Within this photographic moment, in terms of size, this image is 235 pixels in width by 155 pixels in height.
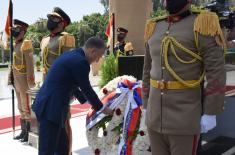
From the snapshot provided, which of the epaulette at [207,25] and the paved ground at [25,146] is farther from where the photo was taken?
the paved ground at [25,146]

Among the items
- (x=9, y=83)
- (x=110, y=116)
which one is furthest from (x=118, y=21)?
(x=110, y=116)

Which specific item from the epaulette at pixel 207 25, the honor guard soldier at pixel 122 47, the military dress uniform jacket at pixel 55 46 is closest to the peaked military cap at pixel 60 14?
the military dress uniform jacket at pixel 55 46

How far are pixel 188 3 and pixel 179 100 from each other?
0.62 meters

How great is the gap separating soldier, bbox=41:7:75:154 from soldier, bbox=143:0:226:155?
2.44 meters

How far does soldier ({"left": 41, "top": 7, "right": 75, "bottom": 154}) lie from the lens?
15.9 ft

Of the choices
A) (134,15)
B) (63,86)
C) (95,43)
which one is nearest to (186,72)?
(95,43)

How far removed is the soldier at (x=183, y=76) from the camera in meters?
2.30

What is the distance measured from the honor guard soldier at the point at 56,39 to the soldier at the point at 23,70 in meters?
0.62

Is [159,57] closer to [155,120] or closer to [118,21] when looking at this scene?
[155,120]

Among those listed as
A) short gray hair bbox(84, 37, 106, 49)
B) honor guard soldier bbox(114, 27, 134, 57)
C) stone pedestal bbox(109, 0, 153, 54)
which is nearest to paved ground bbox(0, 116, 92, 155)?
short gray hair bbox(84, 37, 106, 49)

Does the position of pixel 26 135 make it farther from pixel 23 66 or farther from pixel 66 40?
pixel 66 40

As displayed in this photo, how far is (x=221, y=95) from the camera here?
231 cm

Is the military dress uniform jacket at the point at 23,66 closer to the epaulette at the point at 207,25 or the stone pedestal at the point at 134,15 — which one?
the epaulette at the point at 207,25

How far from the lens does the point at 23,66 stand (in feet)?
18.3
